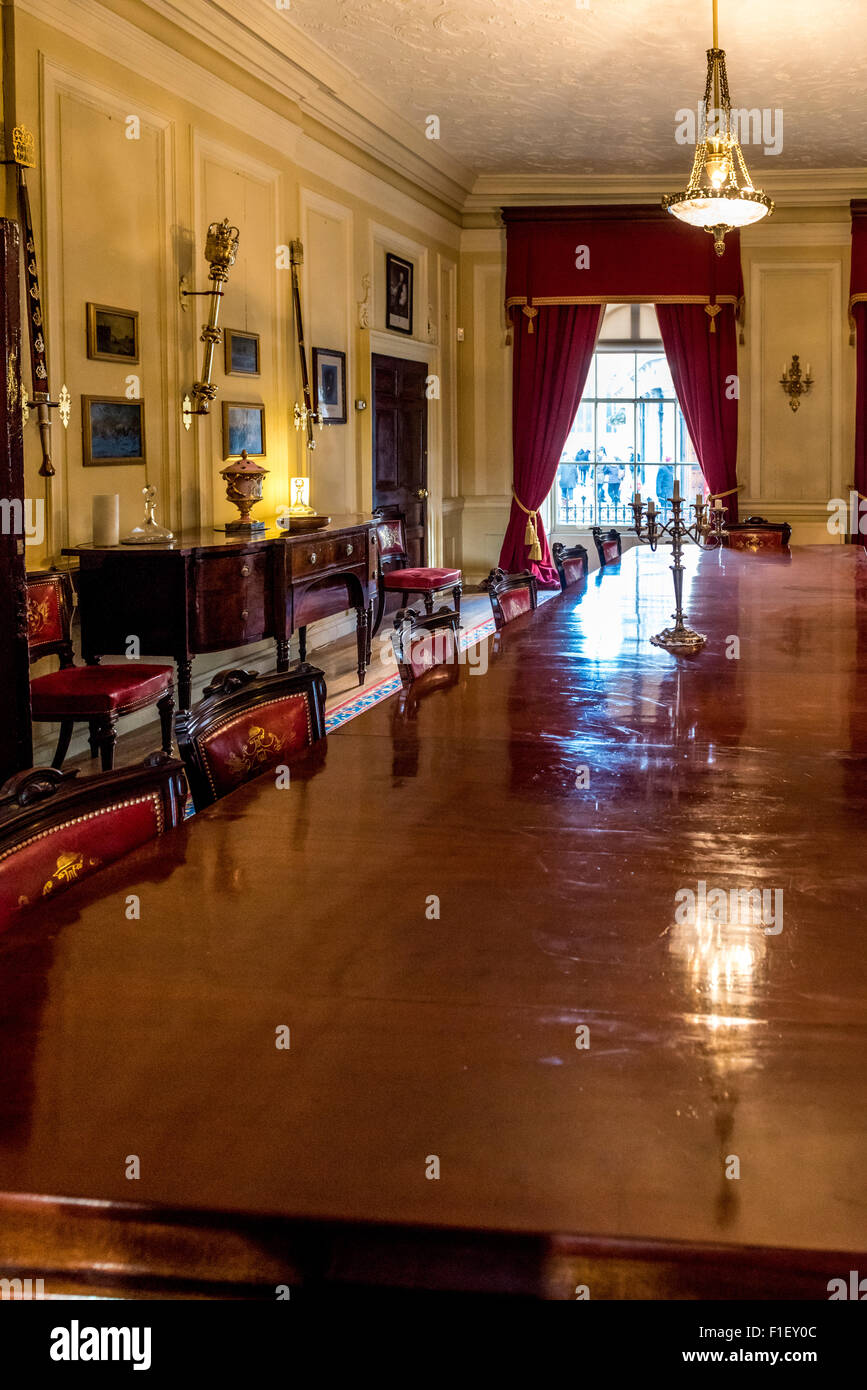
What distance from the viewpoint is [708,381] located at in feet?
33.1

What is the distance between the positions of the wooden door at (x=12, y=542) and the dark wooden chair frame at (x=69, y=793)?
2285 millimetres

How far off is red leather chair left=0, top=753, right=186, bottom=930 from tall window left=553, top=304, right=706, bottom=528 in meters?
9.30

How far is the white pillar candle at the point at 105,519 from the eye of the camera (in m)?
4.95

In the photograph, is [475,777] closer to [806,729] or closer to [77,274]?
[806,729]

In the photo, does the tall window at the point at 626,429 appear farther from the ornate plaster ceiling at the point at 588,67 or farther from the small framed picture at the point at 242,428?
the small framed picture at the point at 242,428

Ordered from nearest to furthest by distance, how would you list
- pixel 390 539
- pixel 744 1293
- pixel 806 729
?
pixel 744 1293 → pixel 806 729 → pixel 390 539

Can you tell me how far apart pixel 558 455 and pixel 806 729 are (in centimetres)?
844

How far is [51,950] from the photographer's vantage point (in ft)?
4.13

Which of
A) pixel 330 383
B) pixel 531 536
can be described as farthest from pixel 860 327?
pixel 330 383

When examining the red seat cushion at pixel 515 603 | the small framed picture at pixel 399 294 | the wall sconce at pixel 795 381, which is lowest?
the red seat cushion at pixel 515 603

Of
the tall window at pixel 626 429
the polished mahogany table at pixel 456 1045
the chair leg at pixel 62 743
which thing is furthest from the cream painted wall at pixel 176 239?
the polished mahogany table at pixel 456 1045

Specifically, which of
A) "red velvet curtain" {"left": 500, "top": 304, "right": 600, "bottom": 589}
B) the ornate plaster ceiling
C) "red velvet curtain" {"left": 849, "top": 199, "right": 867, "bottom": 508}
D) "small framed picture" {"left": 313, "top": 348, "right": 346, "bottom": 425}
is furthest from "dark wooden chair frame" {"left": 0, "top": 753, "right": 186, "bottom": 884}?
"red velvet curtain" {"left": 849, "top": 199, "right": 867, "bottom": 508}

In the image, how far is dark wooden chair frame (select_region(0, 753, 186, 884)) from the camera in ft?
4.98

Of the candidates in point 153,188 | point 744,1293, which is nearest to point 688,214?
point 153,188
